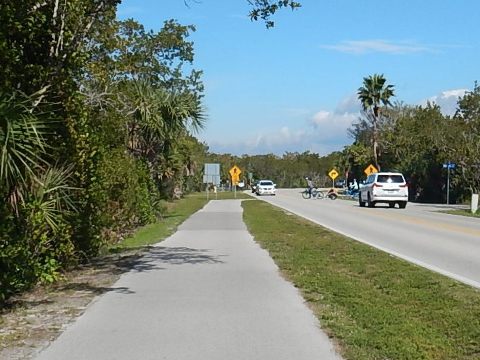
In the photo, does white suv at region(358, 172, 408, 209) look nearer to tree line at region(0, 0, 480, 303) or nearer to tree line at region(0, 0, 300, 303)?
tree line at region(0, 0, 480, 303)

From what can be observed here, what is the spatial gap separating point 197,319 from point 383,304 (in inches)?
98.0

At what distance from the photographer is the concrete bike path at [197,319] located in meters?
6.96

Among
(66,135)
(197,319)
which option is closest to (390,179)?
(66,135)

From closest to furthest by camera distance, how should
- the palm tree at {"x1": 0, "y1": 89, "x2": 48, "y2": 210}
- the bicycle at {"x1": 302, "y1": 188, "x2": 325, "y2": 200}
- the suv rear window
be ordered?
the palm tree at {"x1": 0, "y1": 89, "x2": 48, "y2": 210}, the suv rear window, the bicycle at {"x1": 302, "y1": 188, "x2": 325, "y2": 200}

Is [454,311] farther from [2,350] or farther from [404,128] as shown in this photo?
[404,128]

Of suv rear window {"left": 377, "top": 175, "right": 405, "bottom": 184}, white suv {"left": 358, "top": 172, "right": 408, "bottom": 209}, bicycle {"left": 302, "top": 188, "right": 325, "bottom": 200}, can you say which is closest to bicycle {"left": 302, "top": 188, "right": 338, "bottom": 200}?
bicycle {"left": 302, "top": 188, "right": 325, "bottom": 200}

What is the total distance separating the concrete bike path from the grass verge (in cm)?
30

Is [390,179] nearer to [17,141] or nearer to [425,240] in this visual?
[425,240]

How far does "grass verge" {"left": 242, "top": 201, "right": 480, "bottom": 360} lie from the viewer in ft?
23.2

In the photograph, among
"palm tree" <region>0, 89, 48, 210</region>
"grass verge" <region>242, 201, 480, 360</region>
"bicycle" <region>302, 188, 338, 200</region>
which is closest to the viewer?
"grass verge" <region>242, 201, 480, 360</region>

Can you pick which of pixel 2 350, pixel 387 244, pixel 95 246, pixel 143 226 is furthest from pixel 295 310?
pixel 143 226

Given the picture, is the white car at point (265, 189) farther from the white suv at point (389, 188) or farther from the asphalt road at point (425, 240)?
the asphalt road at point (425, 240)

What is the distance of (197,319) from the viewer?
850 cm

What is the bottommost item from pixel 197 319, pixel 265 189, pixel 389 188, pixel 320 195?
pixel 197 319
